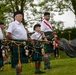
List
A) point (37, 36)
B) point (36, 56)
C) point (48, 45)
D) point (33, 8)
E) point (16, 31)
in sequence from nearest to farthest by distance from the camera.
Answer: point (16, 31) < point (36, 56) < point (37, 36) < point (48, 45) < point (33, 8)

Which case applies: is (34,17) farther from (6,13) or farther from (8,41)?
(8,41)

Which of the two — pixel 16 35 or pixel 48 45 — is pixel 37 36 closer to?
pixel 48 45

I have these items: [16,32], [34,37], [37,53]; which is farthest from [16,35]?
[34,37]

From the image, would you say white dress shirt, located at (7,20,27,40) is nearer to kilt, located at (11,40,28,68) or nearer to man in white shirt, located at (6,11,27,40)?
man in white shirt, located at (6,11,27,40)

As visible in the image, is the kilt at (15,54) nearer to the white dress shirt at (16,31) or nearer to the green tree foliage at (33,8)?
the white dress shirt at (16,31)

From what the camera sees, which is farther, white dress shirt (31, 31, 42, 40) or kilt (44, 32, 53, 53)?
kilt (44, 32, 53, 53)

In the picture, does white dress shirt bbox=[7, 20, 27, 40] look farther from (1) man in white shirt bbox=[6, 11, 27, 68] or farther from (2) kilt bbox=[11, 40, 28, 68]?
(2) kilt bbox=[11, 40, 28, 68]

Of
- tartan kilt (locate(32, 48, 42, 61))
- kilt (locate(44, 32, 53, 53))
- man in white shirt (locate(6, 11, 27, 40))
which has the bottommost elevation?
tartan kilt (locate(32, 48, 42, 61))

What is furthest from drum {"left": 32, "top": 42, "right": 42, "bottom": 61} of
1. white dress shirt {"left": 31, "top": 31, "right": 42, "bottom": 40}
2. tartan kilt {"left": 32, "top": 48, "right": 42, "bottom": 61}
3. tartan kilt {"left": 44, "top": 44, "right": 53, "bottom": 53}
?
tartan kilt {"left": 44, "top": 44, "right": 53, "bottom": 53}

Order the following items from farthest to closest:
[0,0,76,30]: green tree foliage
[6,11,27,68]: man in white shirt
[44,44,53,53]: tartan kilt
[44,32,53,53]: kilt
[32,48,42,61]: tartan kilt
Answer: [0,0,76,30]: green tree foliage
[44,44,53,53]: tartan kilt
[44,32,53,53]: kilt
[32,48,42,61]: tartan kilt
[6,11,27,68]: man in white shirt

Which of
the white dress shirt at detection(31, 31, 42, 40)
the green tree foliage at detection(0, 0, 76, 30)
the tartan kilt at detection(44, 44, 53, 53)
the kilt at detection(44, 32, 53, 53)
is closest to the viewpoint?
the white dress shirt at detection(31, 31, 42, 40)

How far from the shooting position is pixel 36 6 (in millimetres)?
27859

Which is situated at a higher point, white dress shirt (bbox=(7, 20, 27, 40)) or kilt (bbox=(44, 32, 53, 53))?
white dress shirt (bbox=(7, 20, 27, 40))

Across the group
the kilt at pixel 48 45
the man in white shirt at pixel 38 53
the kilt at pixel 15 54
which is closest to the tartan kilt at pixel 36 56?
the man in white shirt at pixel 38 53
